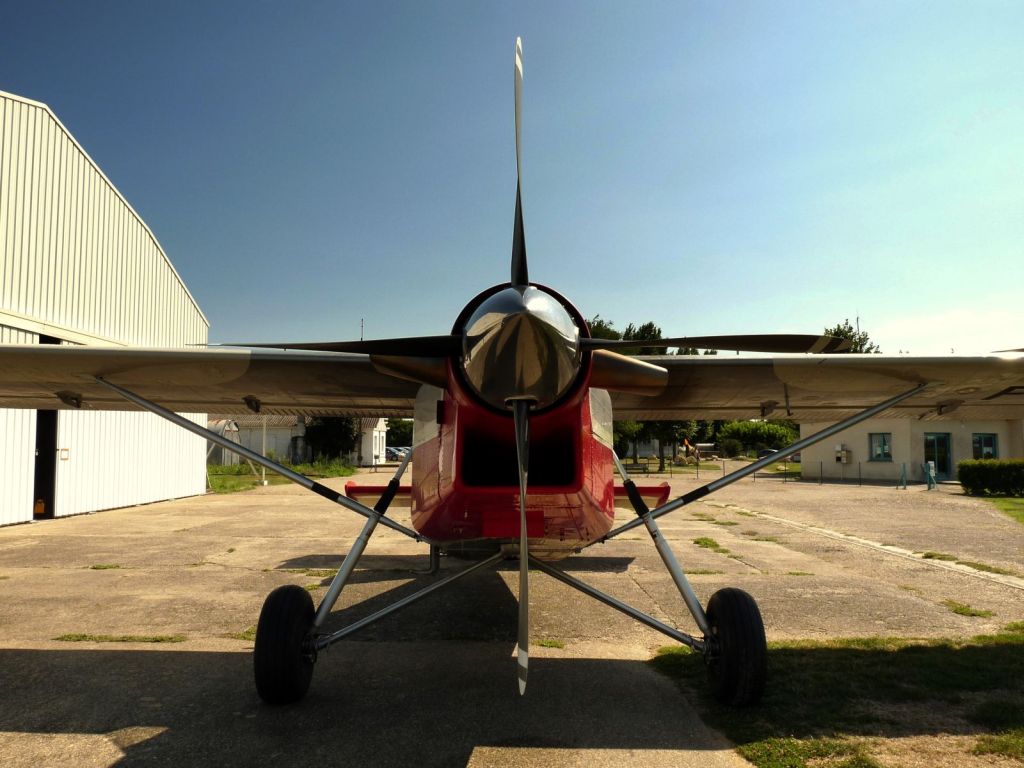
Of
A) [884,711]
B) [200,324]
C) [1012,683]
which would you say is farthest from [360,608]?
[200,324]

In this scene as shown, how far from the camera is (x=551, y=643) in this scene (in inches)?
201

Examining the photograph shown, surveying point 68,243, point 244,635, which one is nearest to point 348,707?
point 244,635

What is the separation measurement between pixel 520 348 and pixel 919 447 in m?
30.3

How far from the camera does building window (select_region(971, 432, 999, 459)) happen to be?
2786 cm

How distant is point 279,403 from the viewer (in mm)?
6734

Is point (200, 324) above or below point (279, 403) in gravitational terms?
above

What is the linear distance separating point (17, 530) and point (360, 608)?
9.91 metres

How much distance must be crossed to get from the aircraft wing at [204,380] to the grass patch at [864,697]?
10.6 feet

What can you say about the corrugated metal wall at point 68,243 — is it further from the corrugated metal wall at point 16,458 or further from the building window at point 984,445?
the building window at point 984,445

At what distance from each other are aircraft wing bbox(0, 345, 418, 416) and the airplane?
0.07 feet

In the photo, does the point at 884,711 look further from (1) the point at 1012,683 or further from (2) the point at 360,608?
(2) the point at 360,608

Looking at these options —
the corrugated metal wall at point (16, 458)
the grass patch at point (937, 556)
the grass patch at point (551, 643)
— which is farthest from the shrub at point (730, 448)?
the grass patch at point (551, 643)

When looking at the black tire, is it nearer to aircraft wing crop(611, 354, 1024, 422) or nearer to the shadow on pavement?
the shadow on pavement

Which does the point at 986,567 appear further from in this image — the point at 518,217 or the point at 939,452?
the point at 939,452
